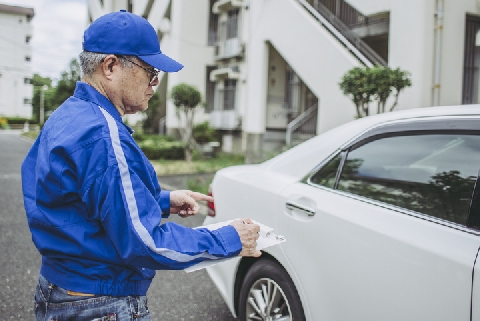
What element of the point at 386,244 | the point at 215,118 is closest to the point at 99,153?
the point at 386,244

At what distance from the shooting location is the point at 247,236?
1.57 m

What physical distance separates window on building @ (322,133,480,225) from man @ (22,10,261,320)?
1.08 metres

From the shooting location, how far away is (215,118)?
20453 mm

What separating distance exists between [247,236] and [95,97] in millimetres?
697

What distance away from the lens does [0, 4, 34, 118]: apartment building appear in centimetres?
6444

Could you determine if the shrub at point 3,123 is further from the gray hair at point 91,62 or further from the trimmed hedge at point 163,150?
the gray hair at point 91,62

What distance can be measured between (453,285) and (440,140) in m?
0.78

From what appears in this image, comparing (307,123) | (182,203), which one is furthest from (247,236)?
(307,123)

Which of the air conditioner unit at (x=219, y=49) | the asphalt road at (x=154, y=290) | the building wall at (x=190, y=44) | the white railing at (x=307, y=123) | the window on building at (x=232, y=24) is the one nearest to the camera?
the asphalt road at (x=154, y=290)

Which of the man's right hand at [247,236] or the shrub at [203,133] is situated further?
the shrub at [203,133]

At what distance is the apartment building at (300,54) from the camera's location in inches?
419

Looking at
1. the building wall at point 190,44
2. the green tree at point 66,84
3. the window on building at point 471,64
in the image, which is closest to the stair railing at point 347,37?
the window on building at point 471,64

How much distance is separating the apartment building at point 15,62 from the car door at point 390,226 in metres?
69.6

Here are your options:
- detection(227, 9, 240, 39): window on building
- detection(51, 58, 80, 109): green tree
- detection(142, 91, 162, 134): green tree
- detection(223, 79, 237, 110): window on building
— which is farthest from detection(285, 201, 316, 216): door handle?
detection(51, 58, 80, 109): green tree
